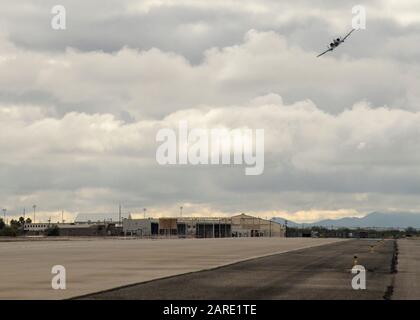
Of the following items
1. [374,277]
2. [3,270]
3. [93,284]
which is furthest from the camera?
[3,270]

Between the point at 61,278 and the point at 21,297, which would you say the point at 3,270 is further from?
the point at 21,297

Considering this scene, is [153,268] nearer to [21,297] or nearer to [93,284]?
[93,284]

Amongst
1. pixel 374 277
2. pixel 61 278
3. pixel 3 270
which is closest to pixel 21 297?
pixel 61 278

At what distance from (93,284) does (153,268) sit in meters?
13.7

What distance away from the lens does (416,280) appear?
130 feet

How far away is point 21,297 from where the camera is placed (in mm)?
28719

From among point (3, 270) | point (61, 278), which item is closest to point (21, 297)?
point (61, 278)

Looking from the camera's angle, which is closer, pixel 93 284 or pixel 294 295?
pixel 294 295
